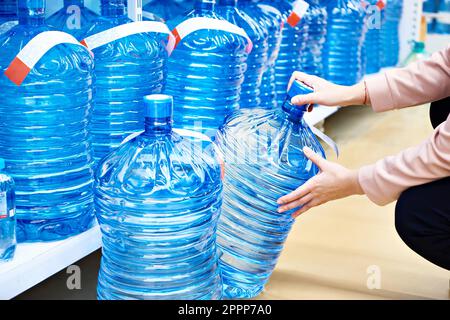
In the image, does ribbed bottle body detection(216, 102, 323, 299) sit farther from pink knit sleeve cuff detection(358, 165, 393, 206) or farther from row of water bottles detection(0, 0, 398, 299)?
pink knit sleeve cuff detection(358, 165, 393, 206)

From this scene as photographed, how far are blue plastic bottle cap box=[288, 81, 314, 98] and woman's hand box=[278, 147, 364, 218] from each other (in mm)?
146

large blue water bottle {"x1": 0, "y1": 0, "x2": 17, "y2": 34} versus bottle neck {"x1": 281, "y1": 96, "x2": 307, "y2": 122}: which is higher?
large blue water bottle {"x1": 0, "y1": 0, "x2": 17, "y2": 34}

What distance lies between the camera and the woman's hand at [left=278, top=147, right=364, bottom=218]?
1.64 meters

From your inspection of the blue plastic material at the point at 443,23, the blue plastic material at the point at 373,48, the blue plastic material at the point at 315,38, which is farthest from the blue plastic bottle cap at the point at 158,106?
the blue plastic material at the point at 443,23

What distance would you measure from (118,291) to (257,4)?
5.02ft

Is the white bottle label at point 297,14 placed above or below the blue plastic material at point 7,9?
below

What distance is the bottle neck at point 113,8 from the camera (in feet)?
6.56

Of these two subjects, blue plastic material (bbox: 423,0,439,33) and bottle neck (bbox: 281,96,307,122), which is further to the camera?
blue plastic material (bbox: 423,0,439,33)

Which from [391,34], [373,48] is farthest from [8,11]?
[391,34]

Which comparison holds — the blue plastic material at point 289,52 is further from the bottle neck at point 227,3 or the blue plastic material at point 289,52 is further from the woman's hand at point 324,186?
the woman's hand at point 324,186

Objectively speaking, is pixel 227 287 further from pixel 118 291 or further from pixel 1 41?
pixel 1 41

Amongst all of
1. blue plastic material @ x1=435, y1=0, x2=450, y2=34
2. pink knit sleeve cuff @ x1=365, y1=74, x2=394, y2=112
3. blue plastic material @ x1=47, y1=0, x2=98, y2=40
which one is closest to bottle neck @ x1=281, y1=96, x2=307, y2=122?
pink knit sleeve cuff @ x1=365, y1=74, x2=394, y2=112

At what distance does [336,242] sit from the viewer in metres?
2.34

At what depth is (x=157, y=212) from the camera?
1.59 m
